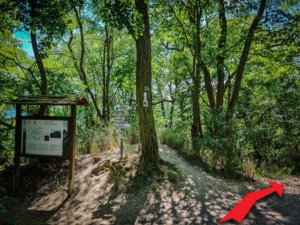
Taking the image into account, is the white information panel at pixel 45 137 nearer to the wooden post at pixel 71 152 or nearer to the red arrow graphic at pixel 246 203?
the wooden post at pixel 71 152

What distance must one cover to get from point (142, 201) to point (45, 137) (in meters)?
3.03

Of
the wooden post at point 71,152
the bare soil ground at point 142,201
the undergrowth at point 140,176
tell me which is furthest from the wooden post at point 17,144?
the undergrowth at point 140,176

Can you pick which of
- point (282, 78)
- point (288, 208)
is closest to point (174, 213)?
point (288, 208)

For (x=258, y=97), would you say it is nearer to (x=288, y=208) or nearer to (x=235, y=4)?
(x=235, y=4)

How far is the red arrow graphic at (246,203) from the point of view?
11.4ft

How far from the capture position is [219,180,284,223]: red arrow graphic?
3467 mm

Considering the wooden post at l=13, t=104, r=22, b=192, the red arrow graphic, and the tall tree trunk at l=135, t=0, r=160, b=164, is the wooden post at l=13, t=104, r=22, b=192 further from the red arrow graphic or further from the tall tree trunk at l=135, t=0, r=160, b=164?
the red arrow graphic

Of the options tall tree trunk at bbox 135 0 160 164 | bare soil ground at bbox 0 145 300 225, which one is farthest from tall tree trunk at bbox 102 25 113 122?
tall tree trunk at bbox 135 0 160 164

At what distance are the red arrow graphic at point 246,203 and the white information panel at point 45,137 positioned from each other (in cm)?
403

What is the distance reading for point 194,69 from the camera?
24.8 feet

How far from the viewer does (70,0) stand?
462 centimetres

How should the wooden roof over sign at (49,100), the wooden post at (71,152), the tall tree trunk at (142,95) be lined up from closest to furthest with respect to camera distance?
the wooden roof over sign at (49,100), the wooden post at (71,152), the tall tree trunk at (142,95)

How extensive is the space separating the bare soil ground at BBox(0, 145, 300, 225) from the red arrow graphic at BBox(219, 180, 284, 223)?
0.30 feet

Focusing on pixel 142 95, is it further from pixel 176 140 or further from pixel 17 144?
pixel 17 144
